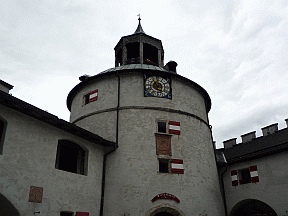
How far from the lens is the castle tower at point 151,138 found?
50.4ft

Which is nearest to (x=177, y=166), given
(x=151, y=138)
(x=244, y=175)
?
(x=151, y=138)

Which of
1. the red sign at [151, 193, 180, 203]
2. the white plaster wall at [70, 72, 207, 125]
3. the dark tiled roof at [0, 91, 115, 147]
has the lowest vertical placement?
the red sign at [151, 193, 180, 203]

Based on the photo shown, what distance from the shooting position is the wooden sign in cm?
1135

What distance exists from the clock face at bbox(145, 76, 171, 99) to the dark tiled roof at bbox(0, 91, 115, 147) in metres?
4.78

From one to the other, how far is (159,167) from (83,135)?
16.9ft

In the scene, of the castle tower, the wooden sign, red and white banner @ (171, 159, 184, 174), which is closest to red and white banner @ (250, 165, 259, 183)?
the castle tower

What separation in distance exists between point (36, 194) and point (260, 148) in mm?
14420

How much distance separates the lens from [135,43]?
22844 mm

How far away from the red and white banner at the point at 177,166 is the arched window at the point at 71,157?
16.3ft

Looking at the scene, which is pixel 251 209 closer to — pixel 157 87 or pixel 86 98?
pixel 157 87

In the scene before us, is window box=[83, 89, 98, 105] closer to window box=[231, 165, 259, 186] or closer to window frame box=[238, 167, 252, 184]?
window box=[231, 165, 259, 186]

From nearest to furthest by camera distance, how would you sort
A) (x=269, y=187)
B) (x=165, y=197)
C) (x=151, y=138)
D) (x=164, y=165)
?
(x=165, y=197)
(x=269, y=187)
(x=151, y=138)
(x=164, y=165)

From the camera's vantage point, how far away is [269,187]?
16.6 m

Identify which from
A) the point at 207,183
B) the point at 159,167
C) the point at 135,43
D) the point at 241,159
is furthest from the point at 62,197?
the point at 135,43
